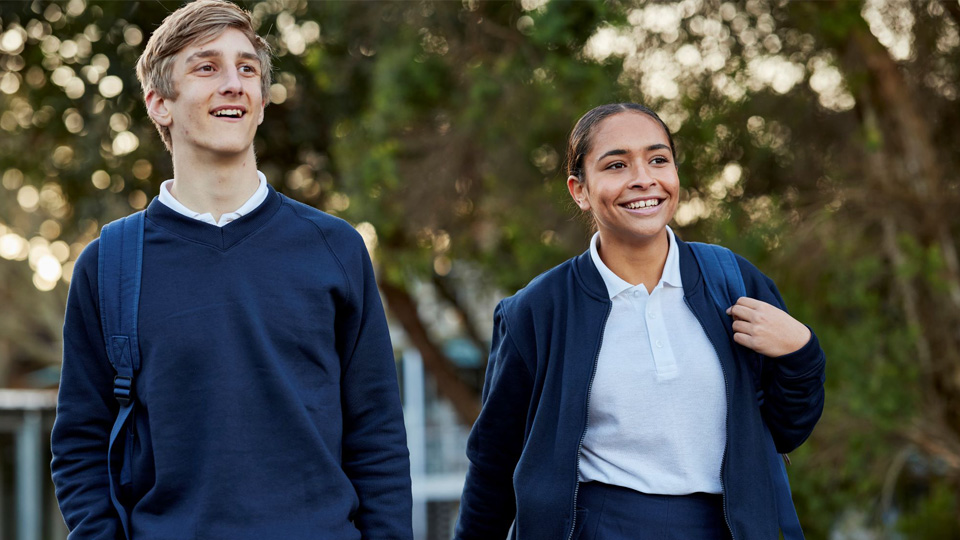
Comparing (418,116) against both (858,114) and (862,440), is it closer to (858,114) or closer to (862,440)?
(858,114)

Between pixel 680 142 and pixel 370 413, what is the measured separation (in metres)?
5.77

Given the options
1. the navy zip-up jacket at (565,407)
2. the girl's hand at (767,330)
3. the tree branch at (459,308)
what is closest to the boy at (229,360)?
the navy zip-up jacket at (565,407)

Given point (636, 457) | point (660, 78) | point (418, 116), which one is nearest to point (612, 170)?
point (636, 457)

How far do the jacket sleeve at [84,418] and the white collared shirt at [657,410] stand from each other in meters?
1.29

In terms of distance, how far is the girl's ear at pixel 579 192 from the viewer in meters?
3.39

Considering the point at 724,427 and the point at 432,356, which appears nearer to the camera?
the point at 724,427

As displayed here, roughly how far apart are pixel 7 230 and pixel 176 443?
15.3 metres

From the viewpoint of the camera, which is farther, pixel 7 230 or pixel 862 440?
pixel 7 230

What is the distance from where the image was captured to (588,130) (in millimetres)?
3385

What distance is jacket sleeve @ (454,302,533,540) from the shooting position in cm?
333

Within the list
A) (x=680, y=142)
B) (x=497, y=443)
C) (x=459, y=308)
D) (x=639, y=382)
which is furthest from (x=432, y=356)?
(x=639, y=382)

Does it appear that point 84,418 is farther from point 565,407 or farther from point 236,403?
point 565,407

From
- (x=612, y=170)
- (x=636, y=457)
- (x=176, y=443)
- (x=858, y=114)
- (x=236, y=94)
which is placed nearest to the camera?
(x=176, y=443)

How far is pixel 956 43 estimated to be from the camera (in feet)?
26.9
